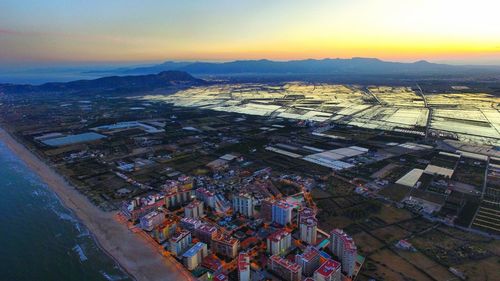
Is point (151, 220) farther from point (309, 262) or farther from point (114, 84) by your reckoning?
point (114, 84)

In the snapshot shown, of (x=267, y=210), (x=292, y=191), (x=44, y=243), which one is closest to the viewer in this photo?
(x=44, y=243)

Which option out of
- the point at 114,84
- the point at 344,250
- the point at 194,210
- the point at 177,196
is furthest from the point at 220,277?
the point at 114,84

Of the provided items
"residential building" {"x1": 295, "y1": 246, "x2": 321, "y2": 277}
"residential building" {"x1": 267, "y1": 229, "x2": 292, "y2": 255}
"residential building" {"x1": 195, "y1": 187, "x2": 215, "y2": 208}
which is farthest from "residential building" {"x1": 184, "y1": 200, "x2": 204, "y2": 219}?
"residential building" {"x1": 295, "y1": 246, "x2": 321, "y2": 277}

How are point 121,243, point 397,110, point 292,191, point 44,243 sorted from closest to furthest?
point 121,243 < point 44,243 < point 292,191 < point 397,110

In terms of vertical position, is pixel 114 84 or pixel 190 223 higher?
pixel 114 84

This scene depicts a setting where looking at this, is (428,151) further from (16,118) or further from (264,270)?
(16,118)

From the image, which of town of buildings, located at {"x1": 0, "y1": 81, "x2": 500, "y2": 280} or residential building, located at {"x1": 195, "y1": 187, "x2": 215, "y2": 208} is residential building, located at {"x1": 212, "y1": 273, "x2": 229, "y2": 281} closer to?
town of buildings, located at {"x1": 0, "y1": 81, "x2": 500, "y2": 280}

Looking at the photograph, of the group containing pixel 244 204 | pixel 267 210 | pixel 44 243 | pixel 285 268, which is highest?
pixel 244 204
